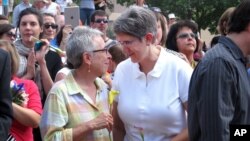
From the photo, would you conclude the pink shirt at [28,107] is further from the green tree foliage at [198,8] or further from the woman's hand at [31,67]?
the green tree foliage at [198,8]

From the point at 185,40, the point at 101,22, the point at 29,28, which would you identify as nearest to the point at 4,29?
the point at 29,28

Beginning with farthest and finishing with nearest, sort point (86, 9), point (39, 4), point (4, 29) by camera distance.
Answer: point (86, 9), point (39, 4), point (4, 29)

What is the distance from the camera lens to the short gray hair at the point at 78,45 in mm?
4504

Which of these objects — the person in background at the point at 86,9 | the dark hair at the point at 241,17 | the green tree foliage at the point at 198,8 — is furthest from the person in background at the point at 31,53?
the green tree foliage at the point at 198,8

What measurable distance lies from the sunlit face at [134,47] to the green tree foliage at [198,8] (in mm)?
27345

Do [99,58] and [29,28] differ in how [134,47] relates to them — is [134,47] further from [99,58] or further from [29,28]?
[29,28]

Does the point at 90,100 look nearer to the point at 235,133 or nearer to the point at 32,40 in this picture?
the point at 235,133

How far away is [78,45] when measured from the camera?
4.51 metres

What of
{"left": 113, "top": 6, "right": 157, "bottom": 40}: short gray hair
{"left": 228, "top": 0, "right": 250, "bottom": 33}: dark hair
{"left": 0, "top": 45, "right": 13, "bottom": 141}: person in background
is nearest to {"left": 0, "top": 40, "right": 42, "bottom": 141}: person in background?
{"left": 0, "top": 45, "right": 13, "bottom": 141}: person in background

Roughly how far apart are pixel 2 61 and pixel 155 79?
46.3 inches

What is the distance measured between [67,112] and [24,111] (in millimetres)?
561

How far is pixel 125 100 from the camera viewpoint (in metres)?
4.36

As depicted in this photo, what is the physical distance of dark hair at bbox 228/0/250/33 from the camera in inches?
136

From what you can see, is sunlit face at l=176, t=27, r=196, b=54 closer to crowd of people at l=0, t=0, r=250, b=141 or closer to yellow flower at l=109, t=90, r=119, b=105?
crowd of people at l=0, t=0, r=250, b=141
